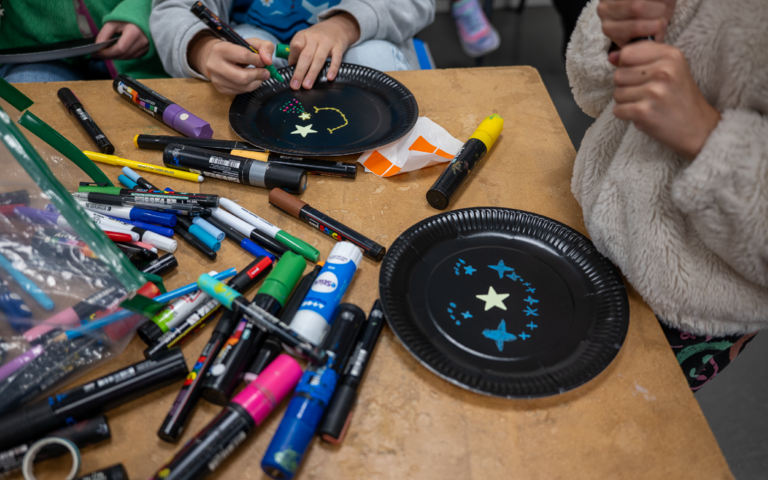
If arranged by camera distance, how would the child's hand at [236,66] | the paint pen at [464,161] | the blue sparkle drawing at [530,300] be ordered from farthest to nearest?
the child's hand at [236,66], the paint pen at [464,161], the blue sparkle drawing at [530,300]

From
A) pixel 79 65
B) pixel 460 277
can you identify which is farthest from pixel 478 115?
pixel 79 65

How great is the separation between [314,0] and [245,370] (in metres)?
0.79

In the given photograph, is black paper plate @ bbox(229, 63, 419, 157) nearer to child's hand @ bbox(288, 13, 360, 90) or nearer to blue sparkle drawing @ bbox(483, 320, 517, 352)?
child's hand @ bbox(288, 13, 360, 90)

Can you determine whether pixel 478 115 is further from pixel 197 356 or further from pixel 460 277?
pixel 197 356

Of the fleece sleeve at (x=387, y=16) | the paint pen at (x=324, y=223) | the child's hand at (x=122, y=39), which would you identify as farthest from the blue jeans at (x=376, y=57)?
the paint pen at (x=324, y=223)

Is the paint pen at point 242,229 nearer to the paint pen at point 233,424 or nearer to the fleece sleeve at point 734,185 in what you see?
the paint pen at point 233,424

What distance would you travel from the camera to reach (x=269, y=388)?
0.40 meters

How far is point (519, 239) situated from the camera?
0.55 metres

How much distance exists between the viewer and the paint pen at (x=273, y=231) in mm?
533

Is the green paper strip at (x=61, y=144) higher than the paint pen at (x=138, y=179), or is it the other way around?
the green paper strip at (x=61, y=144)

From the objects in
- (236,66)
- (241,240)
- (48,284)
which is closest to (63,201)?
(48,284)

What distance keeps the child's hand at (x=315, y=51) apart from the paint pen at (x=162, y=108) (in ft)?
0.54

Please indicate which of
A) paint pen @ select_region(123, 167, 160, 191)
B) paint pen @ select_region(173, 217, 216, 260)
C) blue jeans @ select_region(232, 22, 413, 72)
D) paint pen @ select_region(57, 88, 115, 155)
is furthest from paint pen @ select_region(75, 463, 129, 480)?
blue jeans @ select_region(232, 22, 413, 72)

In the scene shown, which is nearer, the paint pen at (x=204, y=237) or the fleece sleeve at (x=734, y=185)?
the fleece sleeve at (x=734, y=185)
